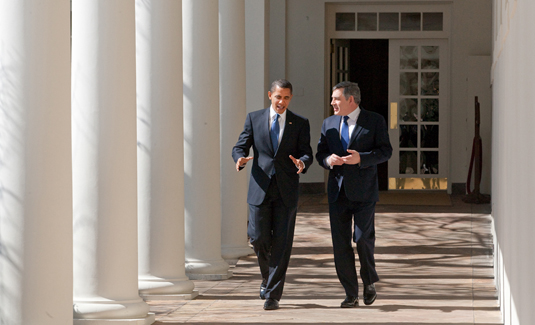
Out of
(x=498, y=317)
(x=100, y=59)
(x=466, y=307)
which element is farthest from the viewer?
(x=466, y=307)

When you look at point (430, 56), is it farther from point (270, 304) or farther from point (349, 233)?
point (270, 304)

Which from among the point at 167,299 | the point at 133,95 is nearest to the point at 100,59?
the point at 133,95

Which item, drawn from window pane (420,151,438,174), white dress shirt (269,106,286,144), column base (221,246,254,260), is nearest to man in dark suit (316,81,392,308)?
white dress shirt (269,106,286,144)

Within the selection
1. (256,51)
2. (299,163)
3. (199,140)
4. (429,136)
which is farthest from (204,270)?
(429,136)

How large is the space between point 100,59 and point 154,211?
1.54 meters

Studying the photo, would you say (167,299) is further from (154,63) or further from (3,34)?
(3,34)

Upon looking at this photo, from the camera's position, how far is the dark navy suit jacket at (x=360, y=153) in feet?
16.9

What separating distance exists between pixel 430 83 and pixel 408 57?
70 centimetres

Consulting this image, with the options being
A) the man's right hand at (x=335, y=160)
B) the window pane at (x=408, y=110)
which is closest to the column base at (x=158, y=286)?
the man's right hand at (x=335, y=160)

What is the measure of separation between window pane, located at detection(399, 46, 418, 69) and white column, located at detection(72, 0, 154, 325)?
11.4 metres

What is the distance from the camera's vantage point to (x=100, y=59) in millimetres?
4543

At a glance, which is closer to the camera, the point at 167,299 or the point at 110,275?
the point at 110,275

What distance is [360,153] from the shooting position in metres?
5.14

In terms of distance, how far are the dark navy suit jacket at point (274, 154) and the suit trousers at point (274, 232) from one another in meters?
0.05
